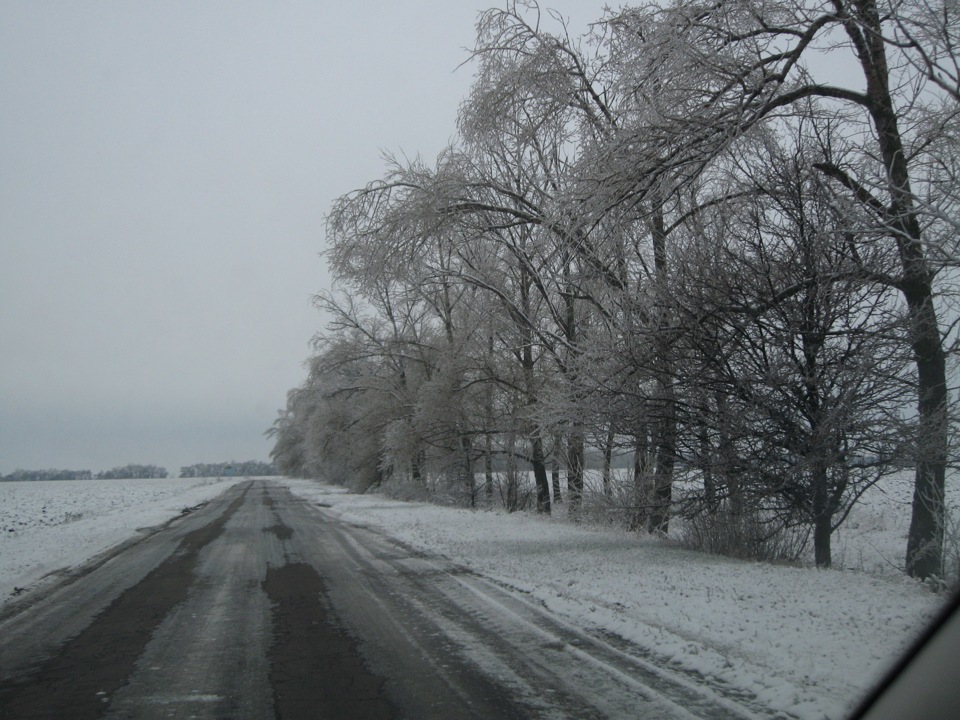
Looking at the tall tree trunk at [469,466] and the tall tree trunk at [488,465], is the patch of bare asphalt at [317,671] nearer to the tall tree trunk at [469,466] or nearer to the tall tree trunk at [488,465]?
the tall tree trunk at [488,465]

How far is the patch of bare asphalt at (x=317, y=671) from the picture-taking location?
15.1 ft

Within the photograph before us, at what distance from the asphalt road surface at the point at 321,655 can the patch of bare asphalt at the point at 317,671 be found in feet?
0.05

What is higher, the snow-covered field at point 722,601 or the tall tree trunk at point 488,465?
the tall tree trunk at point 488,465

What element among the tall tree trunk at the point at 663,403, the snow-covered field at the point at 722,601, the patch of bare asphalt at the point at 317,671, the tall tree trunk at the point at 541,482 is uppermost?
the tall tree trunk at the point at 663,403

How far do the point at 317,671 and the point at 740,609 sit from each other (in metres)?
3.80

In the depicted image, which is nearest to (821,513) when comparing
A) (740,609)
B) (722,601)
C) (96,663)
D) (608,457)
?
(722,601)

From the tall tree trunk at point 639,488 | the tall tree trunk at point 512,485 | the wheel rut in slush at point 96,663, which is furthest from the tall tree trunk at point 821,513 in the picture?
the tall tree trunk at point 512,485

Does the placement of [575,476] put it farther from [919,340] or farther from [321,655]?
[321,655]

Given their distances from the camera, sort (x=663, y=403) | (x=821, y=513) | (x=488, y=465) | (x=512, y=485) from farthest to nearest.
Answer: (x=488, y=465), (x=512, y=485), (x=663, y=403), (x=821, y=513)

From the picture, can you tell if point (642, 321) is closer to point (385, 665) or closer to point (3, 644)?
point (385, 665)

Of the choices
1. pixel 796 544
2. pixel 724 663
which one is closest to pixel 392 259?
pixel 796 544

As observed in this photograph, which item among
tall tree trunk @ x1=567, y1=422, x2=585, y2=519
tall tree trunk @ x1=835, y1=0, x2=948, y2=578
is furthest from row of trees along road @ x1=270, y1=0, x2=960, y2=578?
tall tree trunk @ x1=567, y1=422, x2=585, y2=519

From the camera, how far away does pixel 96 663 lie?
573cm

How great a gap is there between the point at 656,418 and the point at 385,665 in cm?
601
